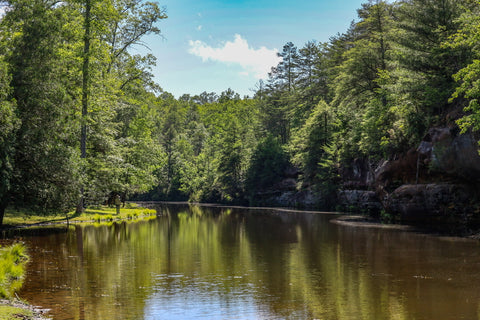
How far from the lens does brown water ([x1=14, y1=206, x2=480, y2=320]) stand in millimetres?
10309

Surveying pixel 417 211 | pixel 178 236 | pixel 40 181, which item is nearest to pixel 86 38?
pixel 40 181

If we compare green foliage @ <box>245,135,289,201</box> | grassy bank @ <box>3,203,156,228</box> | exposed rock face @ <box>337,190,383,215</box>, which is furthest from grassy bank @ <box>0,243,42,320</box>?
green foliage @ <box>245,135,289,201</box>

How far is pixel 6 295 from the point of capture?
1016cm

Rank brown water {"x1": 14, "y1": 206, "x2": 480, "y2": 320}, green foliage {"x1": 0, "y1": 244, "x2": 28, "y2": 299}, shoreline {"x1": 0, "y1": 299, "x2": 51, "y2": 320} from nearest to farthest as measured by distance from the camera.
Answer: shoreline {"x1": 0, "y1": 299, "x2": 51, "y2": 320} → brown water {"x1": 14, "y1": 206, "x2": 480, "y2": 320} → green foliage {"x1": 0, "y1": 244, "x2": 28, "y2": 299}

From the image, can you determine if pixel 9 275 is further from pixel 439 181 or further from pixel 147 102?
pixel 147 102

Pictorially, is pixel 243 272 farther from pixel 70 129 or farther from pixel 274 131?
pixel 274 131

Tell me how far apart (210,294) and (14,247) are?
7.77 m

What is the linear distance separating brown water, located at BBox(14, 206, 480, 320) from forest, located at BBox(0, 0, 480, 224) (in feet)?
16.1

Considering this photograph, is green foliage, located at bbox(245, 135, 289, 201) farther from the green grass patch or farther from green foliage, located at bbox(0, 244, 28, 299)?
the green grass patch

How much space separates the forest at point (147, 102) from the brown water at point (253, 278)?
16.1 ft

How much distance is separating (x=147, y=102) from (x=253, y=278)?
138 feet

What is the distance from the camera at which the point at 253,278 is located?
1402 centimetres

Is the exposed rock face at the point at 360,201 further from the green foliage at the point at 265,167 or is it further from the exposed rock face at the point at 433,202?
the green foliage at the point at 265,167

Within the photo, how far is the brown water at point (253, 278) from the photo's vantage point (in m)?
10.3
